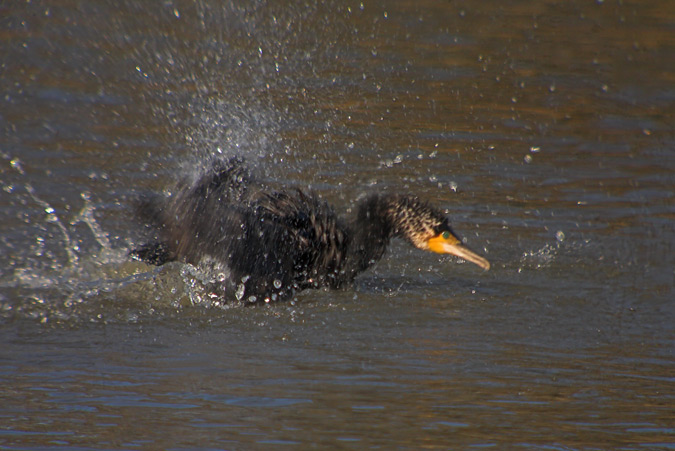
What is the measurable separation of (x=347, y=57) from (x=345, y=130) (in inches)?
90.3

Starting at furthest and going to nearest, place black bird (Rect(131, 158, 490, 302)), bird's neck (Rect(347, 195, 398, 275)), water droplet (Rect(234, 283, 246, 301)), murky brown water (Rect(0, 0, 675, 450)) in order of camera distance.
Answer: bird's neck (Rect(347, 195, 398, 275)) → black bird (Rect(131, 158, 490, 302)) → water droplet (Rect(234, 283, 246, 301)) → murky brown water (Rect(0, 0, 675, 450))

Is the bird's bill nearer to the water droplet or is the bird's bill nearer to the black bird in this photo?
the black bird

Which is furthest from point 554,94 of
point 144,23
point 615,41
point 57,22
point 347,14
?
point 57,22

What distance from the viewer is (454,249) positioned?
6715 millimetres

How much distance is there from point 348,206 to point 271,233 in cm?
182

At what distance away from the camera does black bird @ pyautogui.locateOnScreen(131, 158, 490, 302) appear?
605 centimetres

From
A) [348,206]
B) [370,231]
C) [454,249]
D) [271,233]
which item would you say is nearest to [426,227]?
[454,249]

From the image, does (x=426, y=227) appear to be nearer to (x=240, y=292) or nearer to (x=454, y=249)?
(x=454, y=249)

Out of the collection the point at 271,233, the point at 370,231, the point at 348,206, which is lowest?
the point at 271,233

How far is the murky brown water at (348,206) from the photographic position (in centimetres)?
442

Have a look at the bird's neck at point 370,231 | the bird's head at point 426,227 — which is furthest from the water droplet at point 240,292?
the bird's head at point 426,227

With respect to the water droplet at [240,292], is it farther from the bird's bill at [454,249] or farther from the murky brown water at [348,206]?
the bird's bill at [454,249]

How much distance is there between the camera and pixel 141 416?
427 centimetres

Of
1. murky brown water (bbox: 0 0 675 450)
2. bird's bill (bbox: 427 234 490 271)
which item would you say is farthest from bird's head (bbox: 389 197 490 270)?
murky brown water (bbox: 0 0 675 450)
